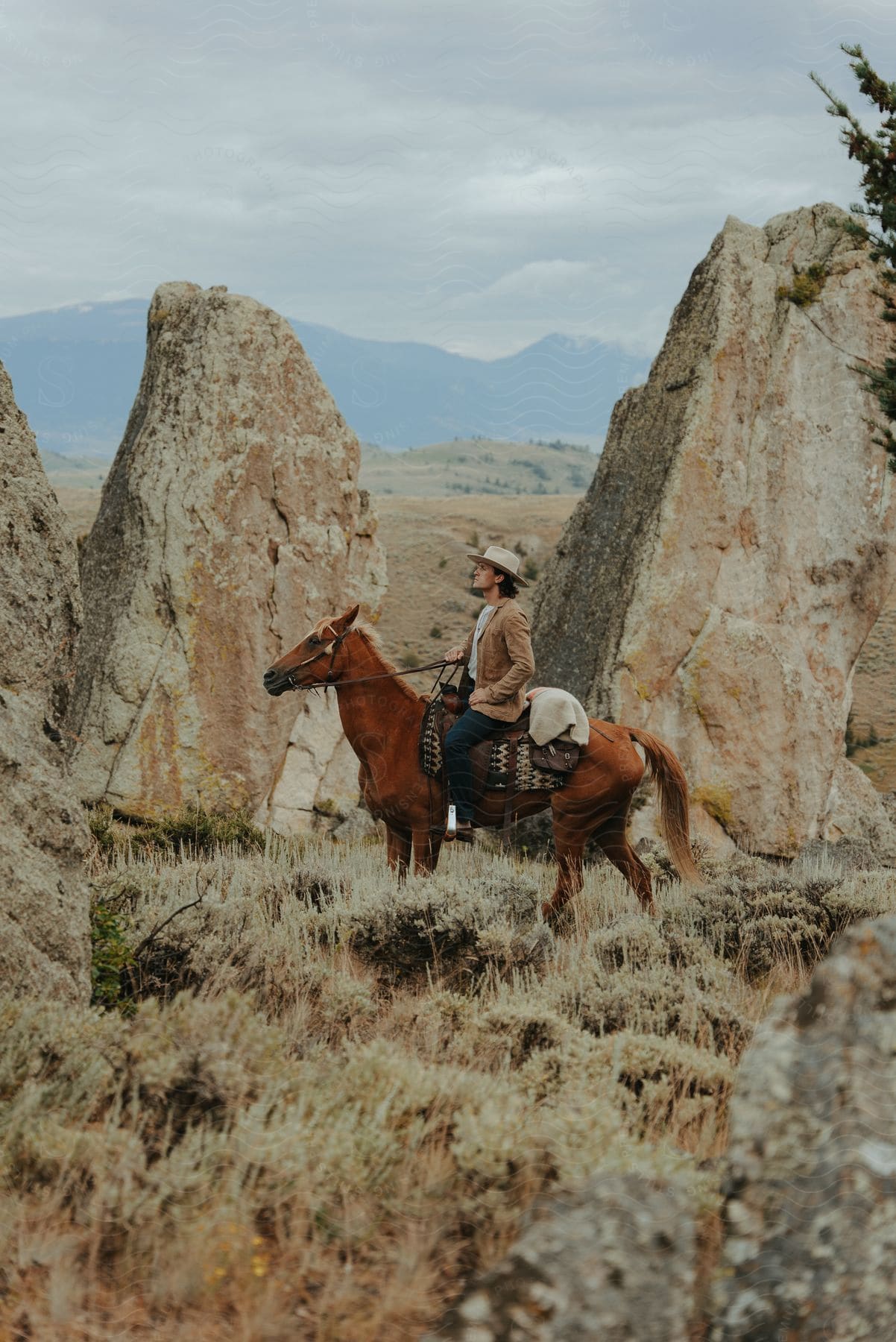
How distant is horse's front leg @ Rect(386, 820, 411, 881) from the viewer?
344 inches

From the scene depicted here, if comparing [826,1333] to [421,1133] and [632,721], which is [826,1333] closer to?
[421,1133]

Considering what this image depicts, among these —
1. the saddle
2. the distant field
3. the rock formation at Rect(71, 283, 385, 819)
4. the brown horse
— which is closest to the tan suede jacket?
the saddle

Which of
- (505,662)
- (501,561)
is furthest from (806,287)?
(505,662)

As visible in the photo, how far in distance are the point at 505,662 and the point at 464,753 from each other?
72 centimetres

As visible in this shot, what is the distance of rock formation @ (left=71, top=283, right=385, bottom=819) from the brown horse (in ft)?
10.8

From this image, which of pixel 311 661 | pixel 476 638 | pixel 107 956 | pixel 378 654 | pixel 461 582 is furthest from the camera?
pixel 461 582

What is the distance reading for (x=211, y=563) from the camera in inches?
476

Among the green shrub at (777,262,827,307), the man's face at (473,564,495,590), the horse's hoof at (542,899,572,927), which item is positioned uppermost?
the green shrub at (777,262,827,307)

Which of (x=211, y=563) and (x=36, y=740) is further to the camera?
(x=211, y=563)

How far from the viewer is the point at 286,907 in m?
6.95

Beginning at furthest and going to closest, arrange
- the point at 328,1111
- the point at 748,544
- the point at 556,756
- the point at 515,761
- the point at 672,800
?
the point at 748,544
the point at 672,800
the point at 515,761
the point at 556,756
the point at 328,1111

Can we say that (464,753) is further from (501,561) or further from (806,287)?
(806,287)

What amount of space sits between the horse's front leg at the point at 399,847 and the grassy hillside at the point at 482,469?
103 metres

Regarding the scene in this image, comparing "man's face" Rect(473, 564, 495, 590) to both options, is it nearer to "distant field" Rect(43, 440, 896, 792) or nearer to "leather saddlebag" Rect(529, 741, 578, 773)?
"leather saddlebag" Rect(529, 741, 578, 773)
